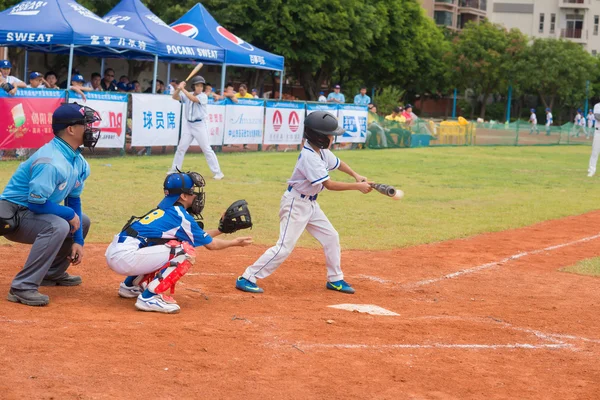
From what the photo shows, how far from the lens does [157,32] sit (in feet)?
85.5

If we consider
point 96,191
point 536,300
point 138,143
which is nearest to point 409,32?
point 138,143

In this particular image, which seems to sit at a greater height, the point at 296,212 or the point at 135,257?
the point at 296,212

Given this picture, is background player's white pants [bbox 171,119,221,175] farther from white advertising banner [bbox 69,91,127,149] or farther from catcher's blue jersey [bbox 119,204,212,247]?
catcher's blue jersey [bbox 119,204,212,247]

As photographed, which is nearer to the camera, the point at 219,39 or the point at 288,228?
the point at 288,228

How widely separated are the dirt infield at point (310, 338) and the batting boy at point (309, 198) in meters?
0.30

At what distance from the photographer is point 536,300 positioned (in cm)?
838

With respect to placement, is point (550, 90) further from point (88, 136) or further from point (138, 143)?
point (88, 136)

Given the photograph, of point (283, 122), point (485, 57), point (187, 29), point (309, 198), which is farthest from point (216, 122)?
point (485, 57)

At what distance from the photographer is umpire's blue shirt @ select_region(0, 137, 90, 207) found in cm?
667

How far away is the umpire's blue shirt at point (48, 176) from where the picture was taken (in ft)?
21.9

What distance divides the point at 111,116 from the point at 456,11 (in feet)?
244

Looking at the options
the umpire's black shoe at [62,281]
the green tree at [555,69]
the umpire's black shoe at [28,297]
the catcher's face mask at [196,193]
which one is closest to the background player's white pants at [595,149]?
the catcher's face mask at [196,193]

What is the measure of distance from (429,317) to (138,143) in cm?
1556

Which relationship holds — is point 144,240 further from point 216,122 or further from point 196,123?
point 216,122
